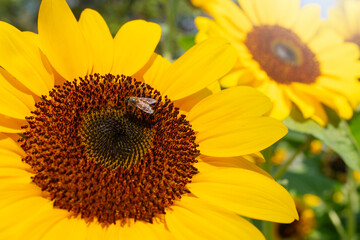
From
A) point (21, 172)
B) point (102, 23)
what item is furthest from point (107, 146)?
point (102, 23)

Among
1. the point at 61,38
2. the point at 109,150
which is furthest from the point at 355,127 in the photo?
the point at 61,38

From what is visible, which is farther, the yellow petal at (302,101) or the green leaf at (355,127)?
the green leaf at (355,127)

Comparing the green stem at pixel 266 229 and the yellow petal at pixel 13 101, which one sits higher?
the yellow petal at pixel 13 101

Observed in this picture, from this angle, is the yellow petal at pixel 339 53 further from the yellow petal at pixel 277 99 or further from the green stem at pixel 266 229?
the green stem at pixel 266 229

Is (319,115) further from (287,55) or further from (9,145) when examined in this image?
(9,145)

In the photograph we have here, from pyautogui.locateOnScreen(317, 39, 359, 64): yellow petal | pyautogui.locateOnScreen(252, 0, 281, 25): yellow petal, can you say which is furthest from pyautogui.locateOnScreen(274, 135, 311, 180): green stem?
pyautogui.locateOnScreen(252, 0, 281, 25): yellow petal

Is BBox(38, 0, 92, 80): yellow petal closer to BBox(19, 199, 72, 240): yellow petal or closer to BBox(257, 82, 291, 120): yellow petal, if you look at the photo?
BBox(19, 199, 72, 240): yellow petal

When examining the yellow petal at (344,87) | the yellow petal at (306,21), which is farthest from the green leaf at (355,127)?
the yellow petal at (306,21)

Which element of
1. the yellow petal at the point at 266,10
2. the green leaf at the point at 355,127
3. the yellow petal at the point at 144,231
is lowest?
the yellow petal at the point at 144,231
